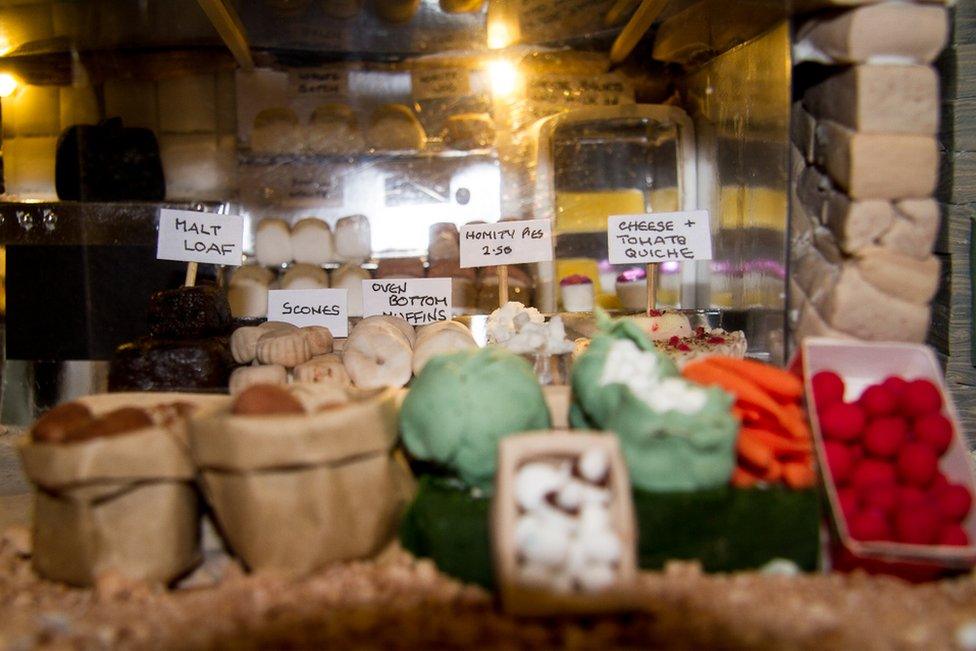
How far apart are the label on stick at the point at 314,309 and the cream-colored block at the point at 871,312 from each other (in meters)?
1.55

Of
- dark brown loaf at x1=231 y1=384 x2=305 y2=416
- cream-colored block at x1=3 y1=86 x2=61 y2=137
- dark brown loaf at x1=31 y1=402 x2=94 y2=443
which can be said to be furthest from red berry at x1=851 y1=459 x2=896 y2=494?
cream-colored block at x1=3 y1=86 x2=61 y2=137

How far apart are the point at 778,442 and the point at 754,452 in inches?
3.3

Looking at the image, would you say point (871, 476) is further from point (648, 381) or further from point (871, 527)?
point (648, 381)

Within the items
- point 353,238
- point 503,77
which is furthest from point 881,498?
point 503,77

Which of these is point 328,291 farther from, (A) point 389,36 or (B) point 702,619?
(B) point 702,619

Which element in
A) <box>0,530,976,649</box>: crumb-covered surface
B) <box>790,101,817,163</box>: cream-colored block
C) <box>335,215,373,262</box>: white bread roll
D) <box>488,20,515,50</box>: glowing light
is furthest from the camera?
<box>488,20,515,50</box>: glowing light

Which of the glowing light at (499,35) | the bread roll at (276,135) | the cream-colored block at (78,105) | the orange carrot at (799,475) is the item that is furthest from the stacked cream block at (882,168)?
the cream-colored block at (78,105)

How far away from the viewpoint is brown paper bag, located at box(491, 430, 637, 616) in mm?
1326

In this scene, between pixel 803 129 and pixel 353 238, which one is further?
pixel 353 238

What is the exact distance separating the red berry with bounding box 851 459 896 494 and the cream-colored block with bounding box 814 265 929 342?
42cm

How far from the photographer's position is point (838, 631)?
4.16 ft

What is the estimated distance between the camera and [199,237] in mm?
2480

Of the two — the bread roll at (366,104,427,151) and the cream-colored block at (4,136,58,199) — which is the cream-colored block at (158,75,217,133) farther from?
the bread roll at (366,104,427,151)

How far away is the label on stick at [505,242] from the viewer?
255 centimetres
